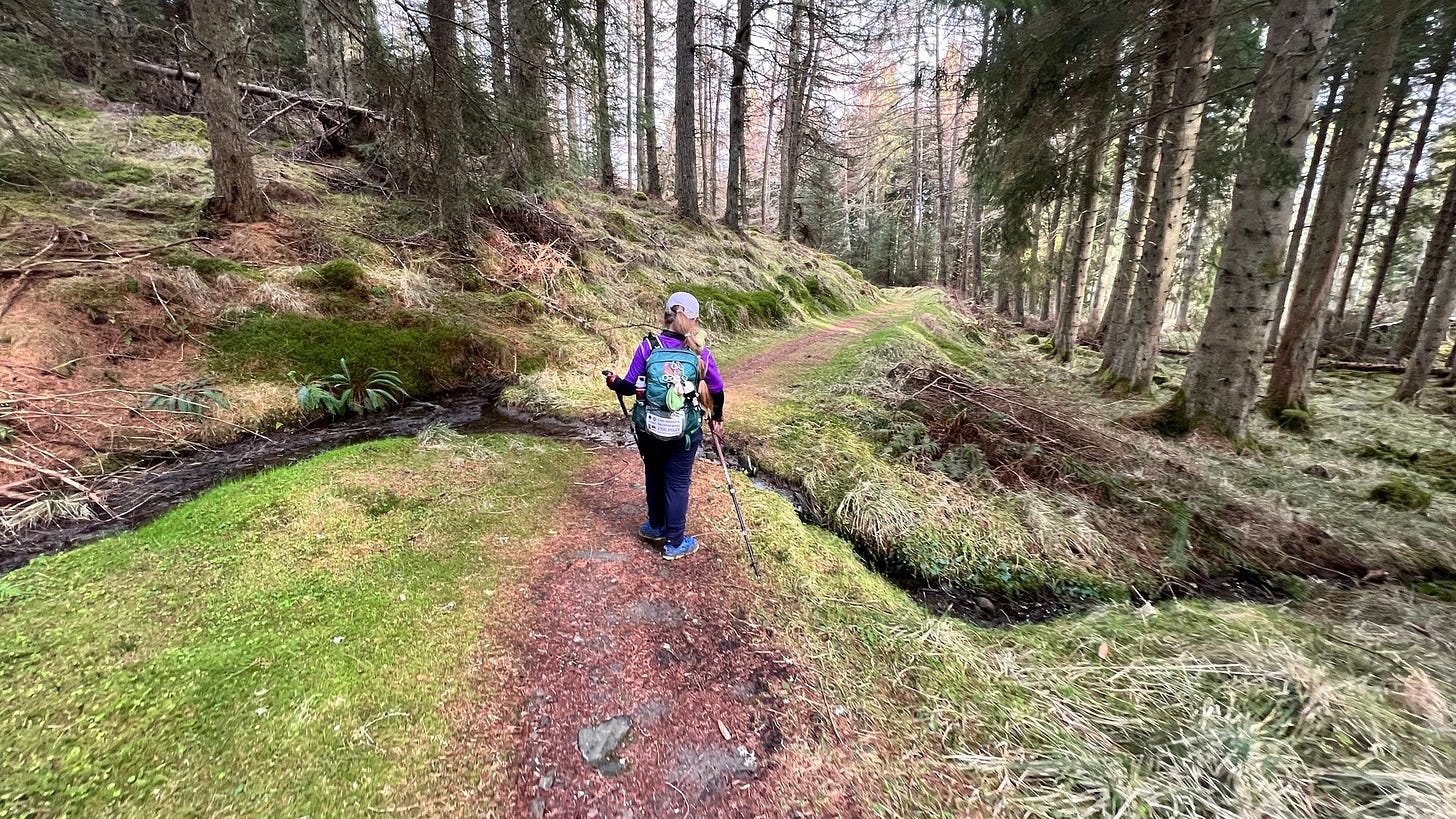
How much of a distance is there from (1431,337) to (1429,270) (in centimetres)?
383

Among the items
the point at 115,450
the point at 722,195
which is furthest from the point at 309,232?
→ the point at 722,195

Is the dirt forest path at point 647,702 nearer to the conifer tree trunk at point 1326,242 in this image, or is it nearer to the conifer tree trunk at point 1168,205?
the conifer tree trunk at point 1168,205

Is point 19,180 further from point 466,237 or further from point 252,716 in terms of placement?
point 252,716

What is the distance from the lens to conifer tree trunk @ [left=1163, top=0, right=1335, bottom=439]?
5523 millimetres

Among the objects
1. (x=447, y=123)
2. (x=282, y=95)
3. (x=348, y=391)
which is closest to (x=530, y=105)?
(x=447, y=123)

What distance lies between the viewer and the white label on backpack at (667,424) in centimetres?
337

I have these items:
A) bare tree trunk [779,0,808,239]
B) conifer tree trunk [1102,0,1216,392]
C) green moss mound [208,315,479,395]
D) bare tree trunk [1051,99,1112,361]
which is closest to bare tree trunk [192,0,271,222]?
green moss mound [208,315,479,395]

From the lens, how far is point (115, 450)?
4.02 metres

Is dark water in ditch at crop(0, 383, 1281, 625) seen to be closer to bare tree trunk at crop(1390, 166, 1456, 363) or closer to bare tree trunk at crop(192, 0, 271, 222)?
bare tree trunk at crop(192, 0, 271, 222)

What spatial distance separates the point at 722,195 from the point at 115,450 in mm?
48100

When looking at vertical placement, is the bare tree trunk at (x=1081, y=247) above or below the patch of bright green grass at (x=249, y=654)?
above

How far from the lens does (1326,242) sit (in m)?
7.75

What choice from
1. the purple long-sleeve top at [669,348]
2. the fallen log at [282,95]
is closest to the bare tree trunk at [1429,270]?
the purple long-sleeve top at [669,348]

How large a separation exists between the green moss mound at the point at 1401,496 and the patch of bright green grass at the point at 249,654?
25.1ft
